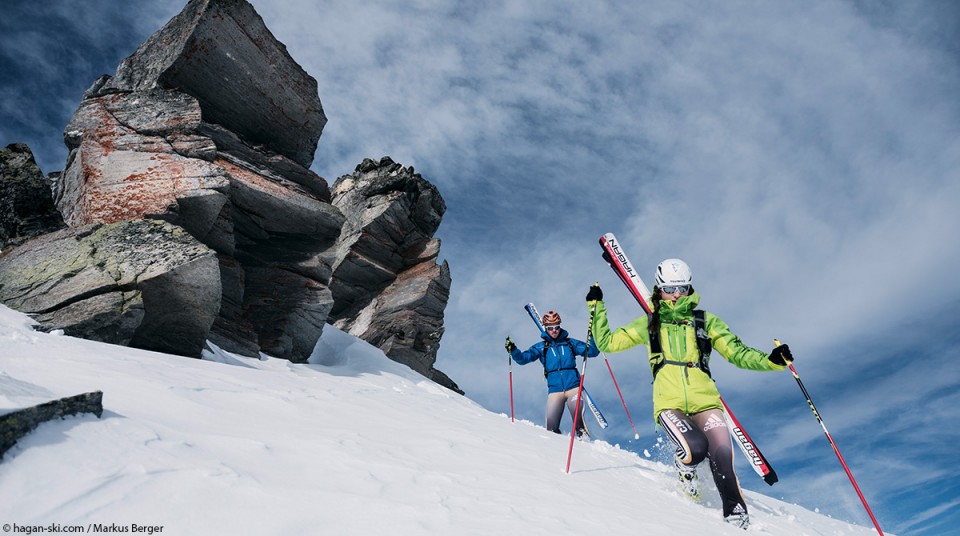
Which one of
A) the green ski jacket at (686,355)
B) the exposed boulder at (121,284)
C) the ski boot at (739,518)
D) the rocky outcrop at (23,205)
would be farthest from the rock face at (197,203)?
the ski boot at (739,518)

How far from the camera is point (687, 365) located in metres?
6.91

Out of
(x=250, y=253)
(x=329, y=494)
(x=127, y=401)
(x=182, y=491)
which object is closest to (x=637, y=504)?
(x=329, y=494)

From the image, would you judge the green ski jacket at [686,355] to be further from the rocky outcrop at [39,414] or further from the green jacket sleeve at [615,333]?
the rocky outcrop at [39,414]

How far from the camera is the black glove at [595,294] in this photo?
26.8 ft

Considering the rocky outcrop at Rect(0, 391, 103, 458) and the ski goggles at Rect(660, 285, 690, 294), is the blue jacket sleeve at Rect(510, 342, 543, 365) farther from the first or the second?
the rocky outcrop at Rect(0, 391, 103, 458)

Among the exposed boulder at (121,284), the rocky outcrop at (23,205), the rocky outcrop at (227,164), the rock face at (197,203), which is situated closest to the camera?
the exposed boulder at (121,284)

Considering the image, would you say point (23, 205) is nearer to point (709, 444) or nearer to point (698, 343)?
point (698, 343)

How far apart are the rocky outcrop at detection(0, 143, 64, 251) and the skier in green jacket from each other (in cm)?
1319

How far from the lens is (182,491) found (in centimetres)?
344

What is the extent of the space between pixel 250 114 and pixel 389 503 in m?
16.3

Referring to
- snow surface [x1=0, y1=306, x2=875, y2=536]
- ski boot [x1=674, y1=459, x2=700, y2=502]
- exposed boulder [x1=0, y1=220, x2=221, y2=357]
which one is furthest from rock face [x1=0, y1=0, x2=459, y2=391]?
ski boot [x1=674, y1=459, x2=700, y2=502]

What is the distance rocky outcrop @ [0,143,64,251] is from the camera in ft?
39.4

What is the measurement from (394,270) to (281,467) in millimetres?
26048

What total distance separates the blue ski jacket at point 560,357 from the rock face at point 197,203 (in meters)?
7.10
